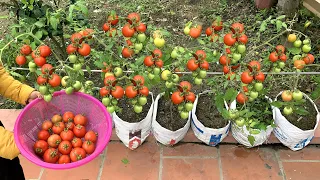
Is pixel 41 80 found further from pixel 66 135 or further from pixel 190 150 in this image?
pixel 190 150

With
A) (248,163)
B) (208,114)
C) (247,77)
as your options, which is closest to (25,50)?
(247,77)

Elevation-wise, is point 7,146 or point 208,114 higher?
point 7,146

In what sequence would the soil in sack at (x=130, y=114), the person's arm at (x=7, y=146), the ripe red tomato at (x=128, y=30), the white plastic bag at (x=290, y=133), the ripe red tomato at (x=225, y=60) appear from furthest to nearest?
the soil in sack at (x=130, y=114), the white plastic bag at (x=290, y=133), the ripe red tomato at (x=225, y=60), the ripe red tomato at (x=128, y=30), the person's arm at (x=7, y=146)

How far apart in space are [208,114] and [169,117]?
0.26m

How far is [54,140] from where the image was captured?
1.74 metres

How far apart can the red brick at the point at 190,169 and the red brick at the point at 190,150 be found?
0.05 m

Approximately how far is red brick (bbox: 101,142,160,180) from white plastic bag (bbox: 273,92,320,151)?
0.79 m

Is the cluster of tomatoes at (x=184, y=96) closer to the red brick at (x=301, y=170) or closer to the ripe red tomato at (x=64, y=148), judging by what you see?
the ripe red tomato at (x=64, y=148)

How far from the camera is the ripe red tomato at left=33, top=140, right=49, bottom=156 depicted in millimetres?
1692

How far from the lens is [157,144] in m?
2.36

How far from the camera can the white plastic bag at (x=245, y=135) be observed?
2.18m

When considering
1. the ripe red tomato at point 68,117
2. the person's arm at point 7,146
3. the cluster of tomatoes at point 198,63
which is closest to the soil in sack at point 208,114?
the cluster of tomatoes at point 198,63

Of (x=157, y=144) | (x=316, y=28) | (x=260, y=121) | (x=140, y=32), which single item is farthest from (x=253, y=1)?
(x=140, y=32)

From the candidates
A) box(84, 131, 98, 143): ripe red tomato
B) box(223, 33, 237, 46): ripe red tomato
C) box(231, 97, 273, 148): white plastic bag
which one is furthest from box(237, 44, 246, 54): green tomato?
box(84, 131, 98, 143): ripe red tomato
